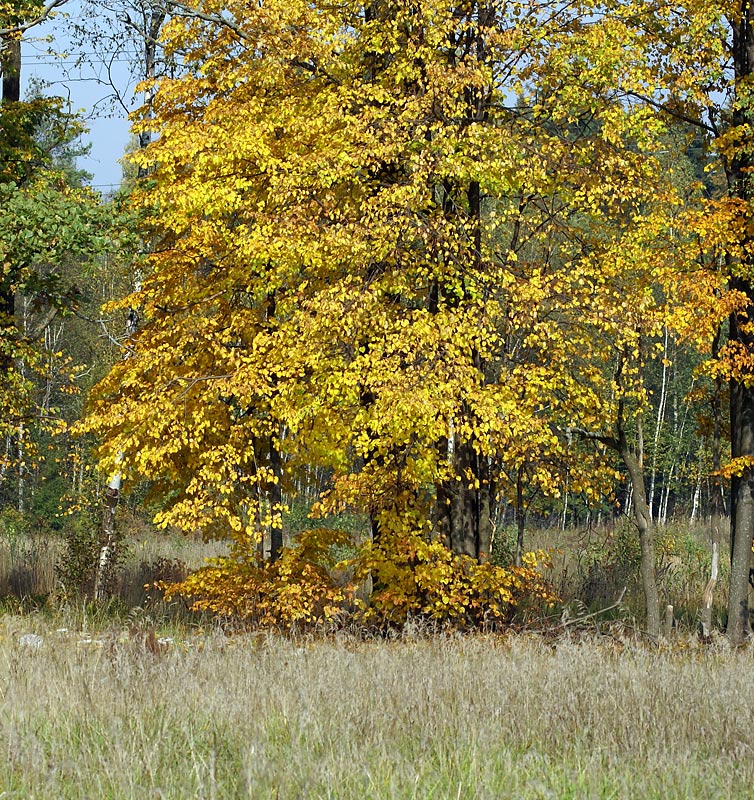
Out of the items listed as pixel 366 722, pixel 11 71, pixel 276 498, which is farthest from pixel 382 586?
pixel 11 71

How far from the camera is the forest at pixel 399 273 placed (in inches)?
461

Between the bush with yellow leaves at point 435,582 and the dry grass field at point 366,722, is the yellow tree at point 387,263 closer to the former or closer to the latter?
the bush with yellow leaves at point 435,582

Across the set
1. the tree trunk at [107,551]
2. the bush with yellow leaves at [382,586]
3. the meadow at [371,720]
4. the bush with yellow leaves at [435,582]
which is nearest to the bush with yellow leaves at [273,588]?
the bush with yellow leaves at [382,586]

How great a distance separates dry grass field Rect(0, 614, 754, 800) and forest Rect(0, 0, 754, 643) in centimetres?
348

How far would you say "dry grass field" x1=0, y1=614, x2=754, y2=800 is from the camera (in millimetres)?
4867

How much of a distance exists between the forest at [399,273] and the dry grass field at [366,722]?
348 cm

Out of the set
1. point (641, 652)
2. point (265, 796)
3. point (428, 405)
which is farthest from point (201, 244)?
point (265, 796)

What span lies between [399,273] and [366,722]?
21.7 feet

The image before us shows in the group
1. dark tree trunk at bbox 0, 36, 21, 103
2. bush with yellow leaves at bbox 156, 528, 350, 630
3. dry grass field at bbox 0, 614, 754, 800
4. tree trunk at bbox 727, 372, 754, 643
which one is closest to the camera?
dry grass field at bbox 0, 614, 754, 800

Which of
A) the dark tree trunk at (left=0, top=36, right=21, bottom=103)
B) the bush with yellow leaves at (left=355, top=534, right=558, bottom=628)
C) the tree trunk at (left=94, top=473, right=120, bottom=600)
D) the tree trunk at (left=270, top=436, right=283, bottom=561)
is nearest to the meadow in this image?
the bush with yellow leaves at (left=355, top=534, right=558, bottom=628)

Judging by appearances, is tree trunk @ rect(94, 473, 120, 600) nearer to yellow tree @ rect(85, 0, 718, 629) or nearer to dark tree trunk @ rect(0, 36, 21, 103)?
yellow tree @ rect(85, 0, 718, 629)

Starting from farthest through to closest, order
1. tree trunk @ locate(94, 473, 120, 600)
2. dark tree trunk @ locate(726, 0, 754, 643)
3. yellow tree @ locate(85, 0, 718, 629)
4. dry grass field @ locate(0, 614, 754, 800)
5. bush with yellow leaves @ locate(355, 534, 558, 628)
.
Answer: tree trunk @ locate(94, 473, 120, 600) → dark tree trunk @ locate(726, 0, 754, 643) → bush with yellow leaves @ locate(355, 534, 558, 628) → yellow tree @ locate(85, 0, 718, 629) → dry grass field @ locate(0, 614, 754, 800)

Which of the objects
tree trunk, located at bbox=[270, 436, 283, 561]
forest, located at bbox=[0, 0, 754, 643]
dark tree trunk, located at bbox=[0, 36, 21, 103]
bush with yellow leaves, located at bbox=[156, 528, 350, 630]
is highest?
dark tree trunk, located at bbox=[0, 36, 21, 103]

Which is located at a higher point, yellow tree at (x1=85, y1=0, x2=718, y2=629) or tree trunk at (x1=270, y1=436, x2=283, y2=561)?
yellow tree at (x1=85, y1=0, x2=718, y2=629)
